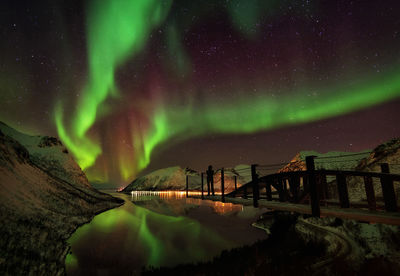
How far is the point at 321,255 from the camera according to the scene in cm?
1298

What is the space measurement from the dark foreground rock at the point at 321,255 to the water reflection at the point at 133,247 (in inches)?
109

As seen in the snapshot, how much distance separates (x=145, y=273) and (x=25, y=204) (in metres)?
12.1

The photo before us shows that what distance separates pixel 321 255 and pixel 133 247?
20111 millimetres

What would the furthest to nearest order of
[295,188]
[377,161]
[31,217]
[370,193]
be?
[377,161] → [31,217] → [295,188] → [370,193]

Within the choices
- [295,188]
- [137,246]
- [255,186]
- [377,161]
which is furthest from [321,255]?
[137,246]

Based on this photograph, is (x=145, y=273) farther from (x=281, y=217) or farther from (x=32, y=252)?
(x=281, y=217)

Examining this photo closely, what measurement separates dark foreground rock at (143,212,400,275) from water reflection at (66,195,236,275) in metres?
2.78

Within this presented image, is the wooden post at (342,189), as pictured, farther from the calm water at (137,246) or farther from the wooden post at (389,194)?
the calm water at (137,246)

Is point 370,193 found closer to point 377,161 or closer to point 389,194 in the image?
point 389,194

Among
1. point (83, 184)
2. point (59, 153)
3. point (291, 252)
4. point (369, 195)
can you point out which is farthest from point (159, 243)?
point (59, 153)

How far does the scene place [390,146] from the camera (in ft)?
70.8

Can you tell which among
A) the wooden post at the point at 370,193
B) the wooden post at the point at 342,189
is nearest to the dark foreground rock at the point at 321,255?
the wooden post at the point at 370,193

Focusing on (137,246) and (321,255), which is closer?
(321,255)

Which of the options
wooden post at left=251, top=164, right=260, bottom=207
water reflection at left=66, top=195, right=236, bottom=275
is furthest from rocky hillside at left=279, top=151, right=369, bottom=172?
wooden post at left=251, top=164, right=260, bottom=207
